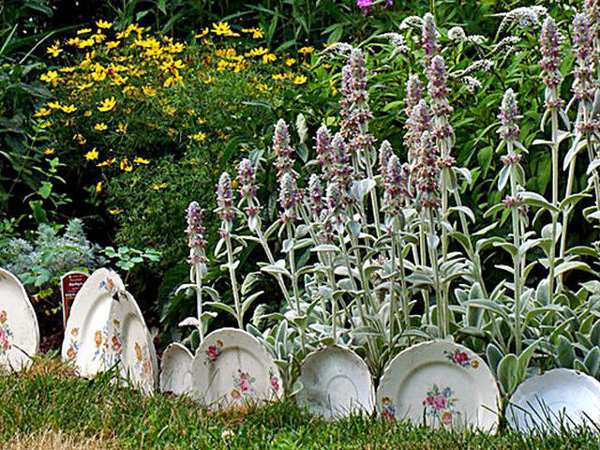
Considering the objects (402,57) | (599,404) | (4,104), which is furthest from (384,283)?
(4,104)

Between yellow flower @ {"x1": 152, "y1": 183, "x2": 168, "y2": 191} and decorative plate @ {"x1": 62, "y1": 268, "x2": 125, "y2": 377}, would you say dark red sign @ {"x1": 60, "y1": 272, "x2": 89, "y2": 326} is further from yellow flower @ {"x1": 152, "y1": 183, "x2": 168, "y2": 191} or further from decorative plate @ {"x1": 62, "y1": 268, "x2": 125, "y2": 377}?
yellow flower @ {"x1": 152, "y1": 183, "x2": 168, "y2": 191}

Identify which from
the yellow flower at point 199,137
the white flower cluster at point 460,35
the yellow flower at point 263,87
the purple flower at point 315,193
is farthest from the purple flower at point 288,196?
the yellow flower at point 263,87

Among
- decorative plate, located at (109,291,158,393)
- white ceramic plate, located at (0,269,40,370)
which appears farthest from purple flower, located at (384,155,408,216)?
white ceramic plate, located at (0,269,40,370)

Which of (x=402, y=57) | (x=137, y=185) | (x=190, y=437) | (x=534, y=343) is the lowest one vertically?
(x=190, y=437)

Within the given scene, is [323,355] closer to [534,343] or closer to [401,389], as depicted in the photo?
[401,389]

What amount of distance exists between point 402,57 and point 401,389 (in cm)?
186

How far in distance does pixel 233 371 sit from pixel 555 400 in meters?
1.10

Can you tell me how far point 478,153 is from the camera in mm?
3811

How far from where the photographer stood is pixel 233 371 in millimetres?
3246

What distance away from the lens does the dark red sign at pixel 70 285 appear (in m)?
3.87

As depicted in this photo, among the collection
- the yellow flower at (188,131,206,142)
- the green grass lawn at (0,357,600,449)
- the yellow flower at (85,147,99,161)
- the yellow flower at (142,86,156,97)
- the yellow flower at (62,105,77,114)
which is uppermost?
the yellow flower at (142,86,156,97)

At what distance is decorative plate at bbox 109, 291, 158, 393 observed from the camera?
3380mm

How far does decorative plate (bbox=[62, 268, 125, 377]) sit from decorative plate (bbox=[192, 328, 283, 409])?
466 mm

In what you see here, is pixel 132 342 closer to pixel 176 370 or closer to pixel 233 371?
pixel 176 370
